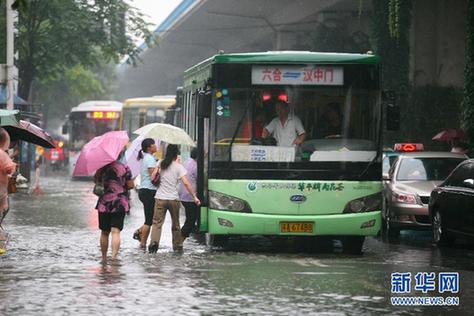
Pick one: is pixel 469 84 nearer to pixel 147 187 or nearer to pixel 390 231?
pixel 390 231

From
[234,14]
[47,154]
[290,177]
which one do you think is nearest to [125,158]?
[290,177]

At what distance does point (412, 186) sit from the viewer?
66.8 feet

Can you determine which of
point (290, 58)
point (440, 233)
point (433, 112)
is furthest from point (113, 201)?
point (433, 112)

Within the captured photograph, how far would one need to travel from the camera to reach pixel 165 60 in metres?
72.9

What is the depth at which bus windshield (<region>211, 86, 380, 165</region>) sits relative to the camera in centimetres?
1623

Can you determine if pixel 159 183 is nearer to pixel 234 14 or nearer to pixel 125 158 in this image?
pixel 125 158

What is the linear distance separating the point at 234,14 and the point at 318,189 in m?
33.2

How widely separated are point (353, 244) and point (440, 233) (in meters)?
2.27

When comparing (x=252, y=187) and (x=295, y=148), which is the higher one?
(x=295, y=148)

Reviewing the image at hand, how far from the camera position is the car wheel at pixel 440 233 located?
60.5 ft

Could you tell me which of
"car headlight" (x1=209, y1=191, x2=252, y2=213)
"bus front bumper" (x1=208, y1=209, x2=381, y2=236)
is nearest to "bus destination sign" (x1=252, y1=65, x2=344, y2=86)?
"car headlight" (x1=209, y1=191, x2=252, y2=213)

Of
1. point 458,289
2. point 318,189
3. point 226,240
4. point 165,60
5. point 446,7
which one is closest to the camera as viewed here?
point 458,289

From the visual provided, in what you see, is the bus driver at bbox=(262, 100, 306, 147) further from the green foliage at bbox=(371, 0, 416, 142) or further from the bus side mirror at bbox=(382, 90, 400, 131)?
the green foliage at bbox=(371, 0, 416, 142)

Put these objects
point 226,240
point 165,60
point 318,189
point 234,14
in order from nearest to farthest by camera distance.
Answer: point 318,189
point 226,240
point 234,14
point 165,60
